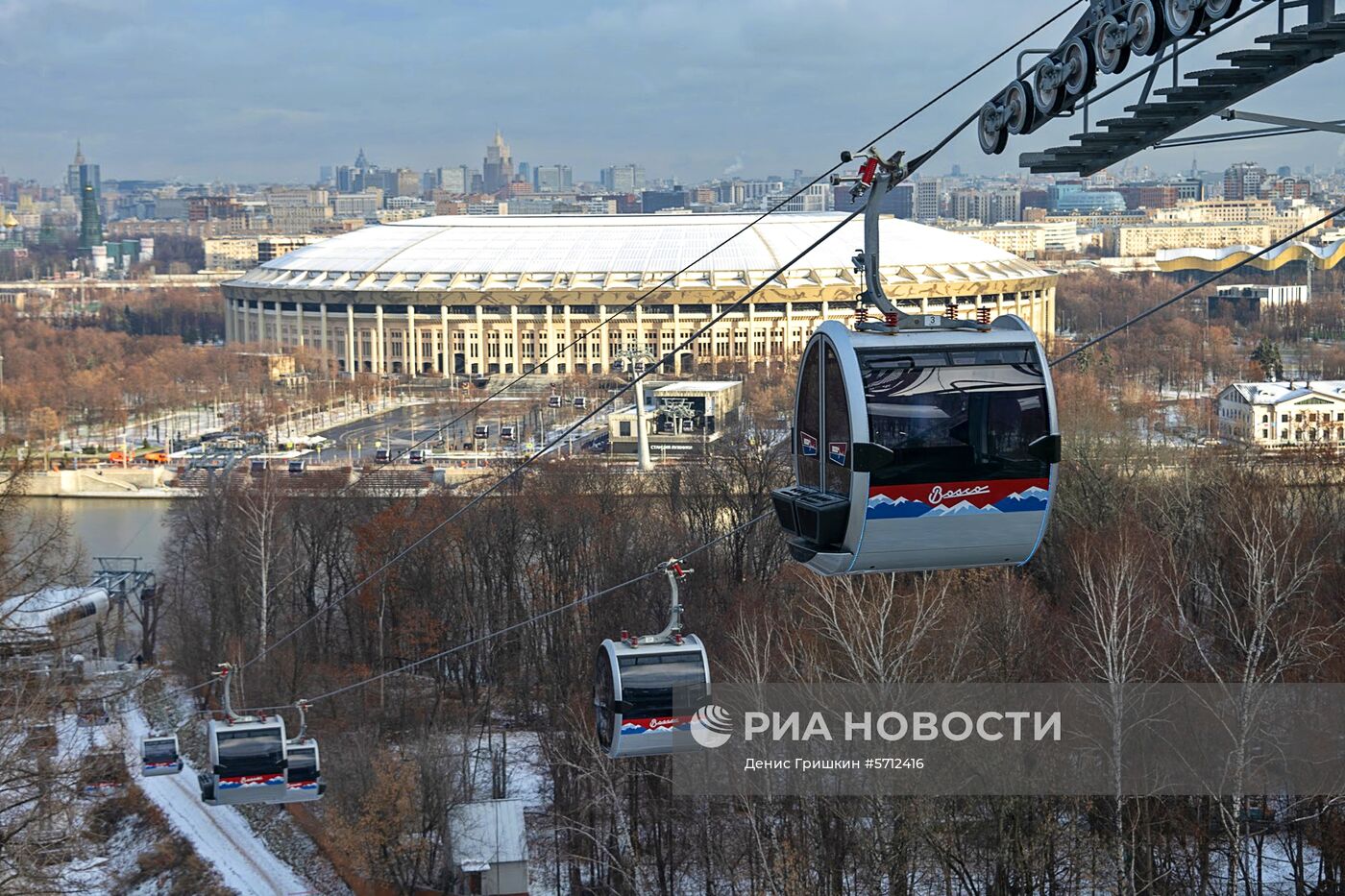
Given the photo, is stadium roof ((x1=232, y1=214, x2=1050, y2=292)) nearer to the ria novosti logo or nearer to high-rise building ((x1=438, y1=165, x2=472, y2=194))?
the ria novosti logo

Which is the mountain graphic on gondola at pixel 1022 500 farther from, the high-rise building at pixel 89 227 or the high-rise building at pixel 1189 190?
the high-rise building at pixel 1189 190

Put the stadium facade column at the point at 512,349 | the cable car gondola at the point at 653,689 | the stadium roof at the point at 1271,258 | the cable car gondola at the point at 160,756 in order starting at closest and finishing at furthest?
the cable car gondola at the point at 653,689 < the cable car gondola at the point at 160,756 < the stadium facade column at the point at 512,349 < the stadium roof at the point at 1271,258

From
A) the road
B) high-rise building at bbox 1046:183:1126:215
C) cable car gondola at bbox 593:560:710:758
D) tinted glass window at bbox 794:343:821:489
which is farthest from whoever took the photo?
high-rise building at bbox 1046:183:1126:215

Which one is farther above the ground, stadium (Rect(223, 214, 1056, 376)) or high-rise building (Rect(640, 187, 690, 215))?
high-rise building (Rect(640, 187, 690, 215))

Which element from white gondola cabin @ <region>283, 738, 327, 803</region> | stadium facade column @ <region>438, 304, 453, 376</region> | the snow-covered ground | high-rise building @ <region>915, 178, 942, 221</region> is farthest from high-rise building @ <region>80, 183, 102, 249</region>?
white gondola cabin @ <region>283, 738, 327, 803</region>

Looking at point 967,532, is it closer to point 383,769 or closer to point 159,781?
point 383,769

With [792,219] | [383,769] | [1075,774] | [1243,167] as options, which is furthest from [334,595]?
[1243,167]

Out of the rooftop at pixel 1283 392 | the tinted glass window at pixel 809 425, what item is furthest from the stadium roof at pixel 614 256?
the tinted glass window at pixel 809 425

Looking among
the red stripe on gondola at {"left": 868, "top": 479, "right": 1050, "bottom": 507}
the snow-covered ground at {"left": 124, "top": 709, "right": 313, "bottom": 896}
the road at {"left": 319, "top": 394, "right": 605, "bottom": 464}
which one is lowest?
the snow-covered ground at {"left": 124, "top": 709, "right": 313, "bottom": 896}
